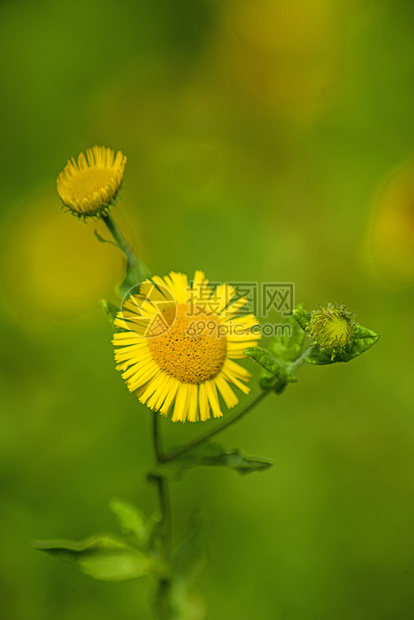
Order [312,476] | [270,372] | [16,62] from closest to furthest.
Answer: [270,372], [312,476], [16,62]

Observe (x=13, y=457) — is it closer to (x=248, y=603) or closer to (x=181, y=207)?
(x=248, y=603)

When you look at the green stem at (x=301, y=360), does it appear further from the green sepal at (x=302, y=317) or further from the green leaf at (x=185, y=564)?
the green leaf at (x=185, y=564)

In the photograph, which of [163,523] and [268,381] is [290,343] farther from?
[163,523]

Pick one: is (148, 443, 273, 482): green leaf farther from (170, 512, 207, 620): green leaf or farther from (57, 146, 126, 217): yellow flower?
(57, 146, 126, 217): yellow flower

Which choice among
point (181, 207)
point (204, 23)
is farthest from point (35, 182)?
point (204, 23)

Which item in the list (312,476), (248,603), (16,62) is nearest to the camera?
(248,603)

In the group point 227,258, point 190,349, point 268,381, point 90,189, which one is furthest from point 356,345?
point 227,258

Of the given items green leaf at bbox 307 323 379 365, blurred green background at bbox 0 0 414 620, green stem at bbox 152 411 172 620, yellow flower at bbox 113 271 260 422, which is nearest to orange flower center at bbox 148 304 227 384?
yellow flower at bbox 113 271 260 422
